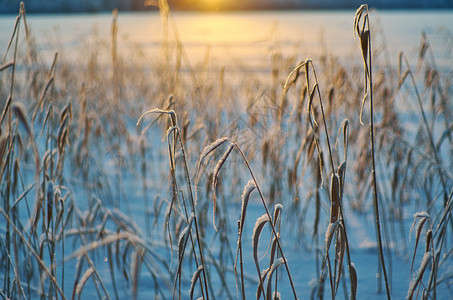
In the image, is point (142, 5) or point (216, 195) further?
point (142, 5)

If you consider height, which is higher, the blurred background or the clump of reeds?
the blurred background

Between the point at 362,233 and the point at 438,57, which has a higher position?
the point at 438,57

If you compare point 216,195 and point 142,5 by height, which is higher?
point 142,5

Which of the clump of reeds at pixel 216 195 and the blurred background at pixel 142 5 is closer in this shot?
the clump of reeds at pixel 216 195

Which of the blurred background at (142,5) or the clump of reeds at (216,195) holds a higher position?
the blurred background at (142,5)

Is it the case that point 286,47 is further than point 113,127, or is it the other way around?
point 286,47

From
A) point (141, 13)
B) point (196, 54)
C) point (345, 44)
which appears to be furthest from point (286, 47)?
point (141, 13)

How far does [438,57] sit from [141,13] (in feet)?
75.7

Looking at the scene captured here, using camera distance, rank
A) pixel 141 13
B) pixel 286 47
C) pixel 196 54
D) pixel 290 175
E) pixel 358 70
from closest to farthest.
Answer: pixel 290 175
pixel 358 70
pixel 196 54
pixel 286 47
pixel 141 13

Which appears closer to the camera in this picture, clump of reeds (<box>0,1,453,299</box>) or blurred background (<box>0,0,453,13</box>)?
clump of reeds (<box>0,1,453,299</box>)

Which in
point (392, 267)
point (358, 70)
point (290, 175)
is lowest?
point (392, 267)

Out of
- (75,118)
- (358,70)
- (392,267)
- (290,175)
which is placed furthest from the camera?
(75,118)

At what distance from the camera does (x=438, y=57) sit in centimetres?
807

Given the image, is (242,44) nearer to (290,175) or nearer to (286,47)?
(286,47)
